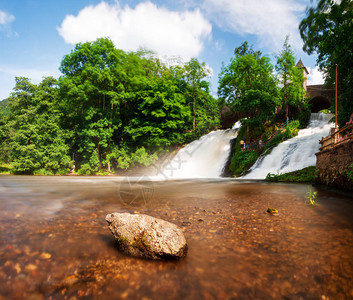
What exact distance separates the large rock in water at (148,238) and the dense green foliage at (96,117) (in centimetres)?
2204

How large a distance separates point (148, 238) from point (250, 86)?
2443 centimetres

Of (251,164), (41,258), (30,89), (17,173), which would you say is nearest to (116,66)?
(30,89)

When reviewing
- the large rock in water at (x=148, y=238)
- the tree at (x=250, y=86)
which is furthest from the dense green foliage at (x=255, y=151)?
the large rock in water at (x=148, y=238)

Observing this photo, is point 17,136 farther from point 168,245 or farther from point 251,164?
point 168,245

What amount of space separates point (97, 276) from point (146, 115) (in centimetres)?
2582

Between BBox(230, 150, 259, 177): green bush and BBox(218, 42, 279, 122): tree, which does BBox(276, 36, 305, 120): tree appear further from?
BBox(230, 150, 259, 177): green bush

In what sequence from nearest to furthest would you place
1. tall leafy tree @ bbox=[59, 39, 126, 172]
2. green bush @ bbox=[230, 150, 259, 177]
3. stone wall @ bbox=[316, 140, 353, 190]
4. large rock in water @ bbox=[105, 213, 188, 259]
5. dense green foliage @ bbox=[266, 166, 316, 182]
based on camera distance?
large rock in water @ bbox=[105, 213, 188, 259]
stone wall @ bbox=[316, 140, 353, 190]
dense green foliage @ bbox=[266, 166, 316, 182]
green bush @ bbox=[230, 150, 259, 177]
tall leafy tree @ bbox=[59, 39, 126, 172]

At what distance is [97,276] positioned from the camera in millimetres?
2061

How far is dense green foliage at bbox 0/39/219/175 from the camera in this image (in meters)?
24.2

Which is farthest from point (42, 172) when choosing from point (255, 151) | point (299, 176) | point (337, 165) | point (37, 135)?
point (337, 165)

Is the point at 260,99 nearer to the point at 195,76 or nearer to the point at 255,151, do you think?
the point at 255,151

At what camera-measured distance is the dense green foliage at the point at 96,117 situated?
24.2 m

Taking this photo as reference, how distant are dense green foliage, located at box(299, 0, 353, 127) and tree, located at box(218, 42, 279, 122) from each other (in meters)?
6.02

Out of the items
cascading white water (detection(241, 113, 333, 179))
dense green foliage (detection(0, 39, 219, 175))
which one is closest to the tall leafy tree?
dense green foliage (detection(0, 39, 219, 175))
